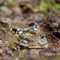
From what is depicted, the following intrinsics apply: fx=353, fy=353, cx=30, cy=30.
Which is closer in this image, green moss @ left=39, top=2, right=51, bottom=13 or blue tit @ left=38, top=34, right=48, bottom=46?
blue tit @ left=38, top=34, right=48, bottom=46

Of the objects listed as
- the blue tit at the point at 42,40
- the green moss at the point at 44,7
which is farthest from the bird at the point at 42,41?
the green moss at the point at 44,7

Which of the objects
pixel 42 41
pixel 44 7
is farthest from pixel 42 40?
pixel 44 7

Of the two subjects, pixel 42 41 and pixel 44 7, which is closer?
pixel 42 41

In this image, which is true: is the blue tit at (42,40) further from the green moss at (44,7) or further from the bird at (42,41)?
the green moss at (44,7)

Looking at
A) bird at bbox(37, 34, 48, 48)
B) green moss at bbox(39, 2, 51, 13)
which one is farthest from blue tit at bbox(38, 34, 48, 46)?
green moss at bbox(39, 2, 51, 13)

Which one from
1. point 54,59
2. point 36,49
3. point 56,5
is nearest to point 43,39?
point 36,49

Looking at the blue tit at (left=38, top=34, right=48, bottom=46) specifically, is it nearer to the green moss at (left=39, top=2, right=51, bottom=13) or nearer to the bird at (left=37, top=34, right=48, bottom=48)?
the bird at (left=37, top=34, right=48, bottom=48)

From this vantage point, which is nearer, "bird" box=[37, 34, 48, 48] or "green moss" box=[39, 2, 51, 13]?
"bird" box=[37, 34, 48, 48]

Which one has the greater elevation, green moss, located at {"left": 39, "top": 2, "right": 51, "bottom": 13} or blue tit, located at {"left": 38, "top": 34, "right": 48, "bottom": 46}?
blue tit, located at {"left": 38, "top": 34, "right": 48, "bottom": 46}

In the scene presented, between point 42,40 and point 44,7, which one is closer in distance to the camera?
point 42,40

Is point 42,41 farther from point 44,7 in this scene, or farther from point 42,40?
point 44,7

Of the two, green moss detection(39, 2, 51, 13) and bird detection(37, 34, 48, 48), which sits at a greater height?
bird detection(37, 34, 48, 48)
